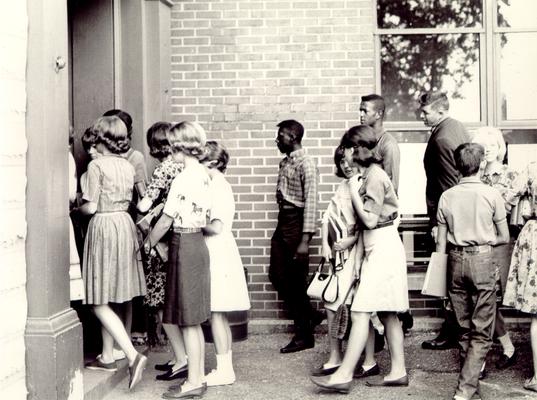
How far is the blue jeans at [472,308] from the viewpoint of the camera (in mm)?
5660

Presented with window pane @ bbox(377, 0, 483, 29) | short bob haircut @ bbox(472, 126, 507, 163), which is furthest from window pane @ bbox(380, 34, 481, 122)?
short bob haircut @ bbox(472, 126, 507, 163)

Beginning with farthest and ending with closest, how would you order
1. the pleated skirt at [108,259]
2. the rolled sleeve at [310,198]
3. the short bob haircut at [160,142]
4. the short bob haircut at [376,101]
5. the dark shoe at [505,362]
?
the rolled sleeve at [310,198]
the short bob haircut at [376,101]
the dark shoe at [505,362]
the short bob haircut at [160,142]
the pleated skirt at [108,259]

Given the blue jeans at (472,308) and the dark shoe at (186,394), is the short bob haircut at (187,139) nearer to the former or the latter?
the dark shoe at (186,394)

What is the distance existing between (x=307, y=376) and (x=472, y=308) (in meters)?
1.50

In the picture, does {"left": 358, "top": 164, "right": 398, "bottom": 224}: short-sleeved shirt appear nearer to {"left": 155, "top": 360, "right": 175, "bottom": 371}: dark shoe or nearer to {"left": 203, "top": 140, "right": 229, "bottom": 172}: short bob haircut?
{"left": 203, "top": 140, "right": 229, "bottom": 172}: short bob haircut

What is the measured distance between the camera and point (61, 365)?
5266mm

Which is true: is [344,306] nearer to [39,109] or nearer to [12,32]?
[39,109]

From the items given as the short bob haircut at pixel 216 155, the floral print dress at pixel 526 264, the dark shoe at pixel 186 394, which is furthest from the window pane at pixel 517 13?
the dark shoe at pixel 186 394

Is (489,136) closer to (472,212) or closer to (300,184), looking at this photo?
(472,212)

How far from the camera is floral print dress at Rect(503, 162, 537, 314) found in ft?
19.6

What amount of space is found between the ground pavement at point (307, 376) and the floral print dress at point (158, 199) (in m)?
0.60

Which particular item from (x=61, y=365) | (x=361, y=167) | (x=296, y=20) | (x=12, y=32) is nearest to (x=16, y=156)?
(x=12, y=32)

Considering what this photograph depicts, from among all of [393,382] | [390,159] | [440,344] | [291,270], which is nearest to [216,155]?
[390,159]

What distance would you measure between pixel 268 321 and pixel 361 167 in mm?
2651
